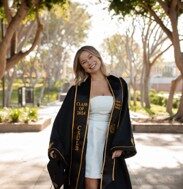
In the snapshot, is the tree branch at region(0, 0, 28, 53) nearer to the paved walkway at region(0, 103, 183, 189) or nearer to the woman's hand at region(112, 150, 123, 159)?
the paved walkway at region(0, 103, 183, 189)

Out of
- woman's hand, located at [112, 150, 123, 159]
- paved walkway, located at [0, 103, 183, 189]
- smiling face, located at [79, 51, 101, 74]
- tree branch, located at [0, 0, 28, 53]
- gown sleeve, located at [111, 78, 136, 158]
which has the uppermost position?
tree branch, located at [0, 0, 28, 53]

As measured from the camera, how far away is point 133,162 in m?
9.00

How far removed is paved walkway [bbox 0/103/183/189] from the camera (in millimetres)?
7120

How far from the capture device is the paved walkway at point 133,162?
712 cm

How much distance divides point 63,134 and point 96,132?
0.97 feet

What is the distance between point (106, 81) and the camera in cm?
434

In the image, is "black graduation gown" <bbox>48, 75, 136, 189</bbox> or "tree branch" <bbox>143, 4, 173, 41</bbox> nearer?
"black graduation gown" <bbox>48, 75, 136, 189</bbox>

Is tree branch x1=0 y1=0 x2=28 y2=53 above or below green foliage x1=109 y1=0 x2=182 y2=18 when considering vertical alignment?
below

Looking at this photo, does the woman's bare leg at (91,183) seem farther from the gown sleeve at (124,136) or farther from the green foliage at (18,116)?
the green foliage at (18,116)

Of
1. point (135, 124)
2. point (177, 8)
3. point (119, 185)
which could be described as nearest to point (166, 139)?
point (135, 124)

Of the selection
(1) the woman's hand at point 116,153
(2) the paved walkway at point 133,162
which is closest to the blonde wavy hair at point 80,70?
(1) the woman's hand at point 116,153

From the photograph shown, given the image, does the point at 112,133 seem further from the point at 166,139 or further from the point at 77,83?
the point at 166,139

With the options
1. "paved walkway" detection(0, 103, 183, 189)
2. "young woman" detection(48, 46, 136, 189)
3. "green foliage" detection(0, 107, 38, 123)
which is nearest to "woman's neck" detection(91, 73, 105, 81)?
"young woman" detection(48, 46, 136, 189)

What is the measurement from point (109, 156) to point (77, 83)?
683 mm
